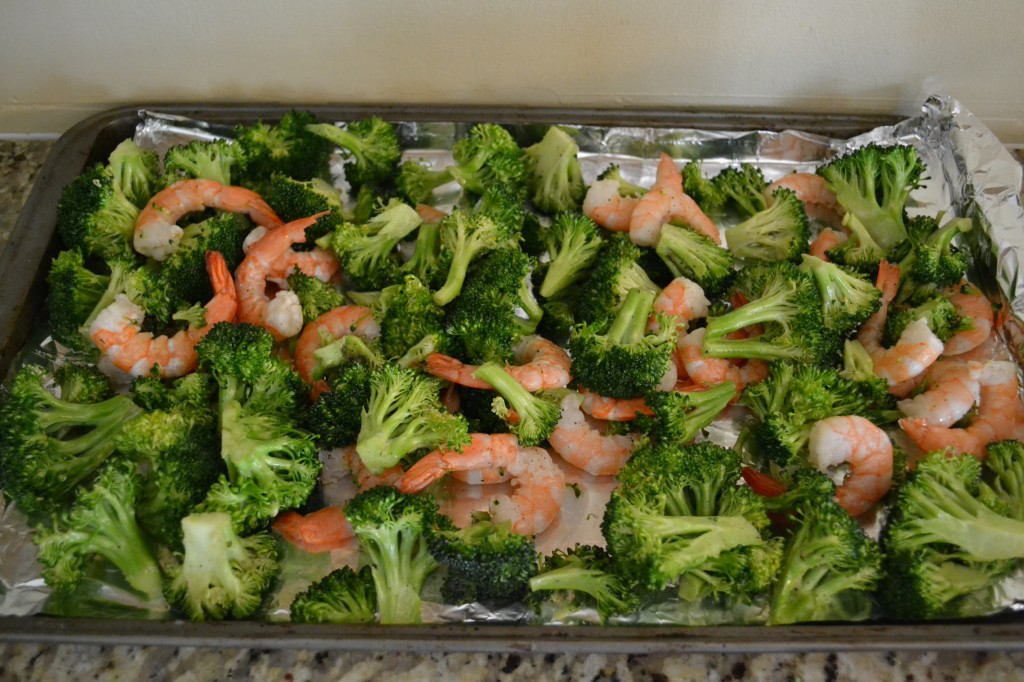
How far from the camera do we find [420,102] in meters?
2.71

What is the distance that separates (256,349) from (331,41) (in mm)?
1129

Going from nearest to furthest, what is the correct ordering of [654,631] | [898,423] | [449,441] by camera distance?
[654,631]
[449,441]
[898,423]

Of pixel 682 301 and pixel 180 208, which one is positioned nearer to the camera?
pixel 682 301

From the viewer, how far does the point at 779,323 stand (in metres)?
2.11

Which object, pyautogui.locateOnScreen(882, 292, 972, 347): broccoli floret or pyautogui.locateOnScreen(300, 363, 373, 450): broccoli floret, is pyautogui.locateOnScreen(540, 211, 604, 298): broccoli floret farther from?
pyautogui.locateOnScreen(882, 292, 972, 347): broccoli floret

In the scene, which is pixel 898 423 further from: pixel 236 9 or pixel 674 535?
pixel 236 9

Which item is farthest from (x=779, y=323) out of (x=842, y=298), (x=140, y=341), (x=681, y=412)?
(x=140, y=341)

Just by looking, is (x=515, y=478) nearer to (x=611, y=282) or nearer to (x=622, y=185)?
(x=611, y=282)

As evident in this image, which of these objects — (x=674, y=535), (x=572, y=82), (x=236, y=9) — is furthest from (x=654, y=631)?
(x=236, y=9)

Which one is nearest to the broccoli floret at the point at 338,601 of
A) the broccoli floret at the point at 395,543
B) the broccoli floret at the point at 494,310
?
the broccoli floret at the point at 395,543

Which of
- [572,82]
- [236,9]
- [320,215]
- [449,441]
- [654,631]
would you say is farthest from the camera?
[572,82]

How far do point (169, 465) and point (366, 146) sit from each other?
1163 millimetres

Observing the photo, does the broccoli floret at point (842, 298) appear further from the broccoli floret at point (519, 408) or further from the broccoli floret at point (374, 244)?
the broccoli floret at point (374, 244)

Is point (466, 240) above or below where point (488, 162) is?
below
